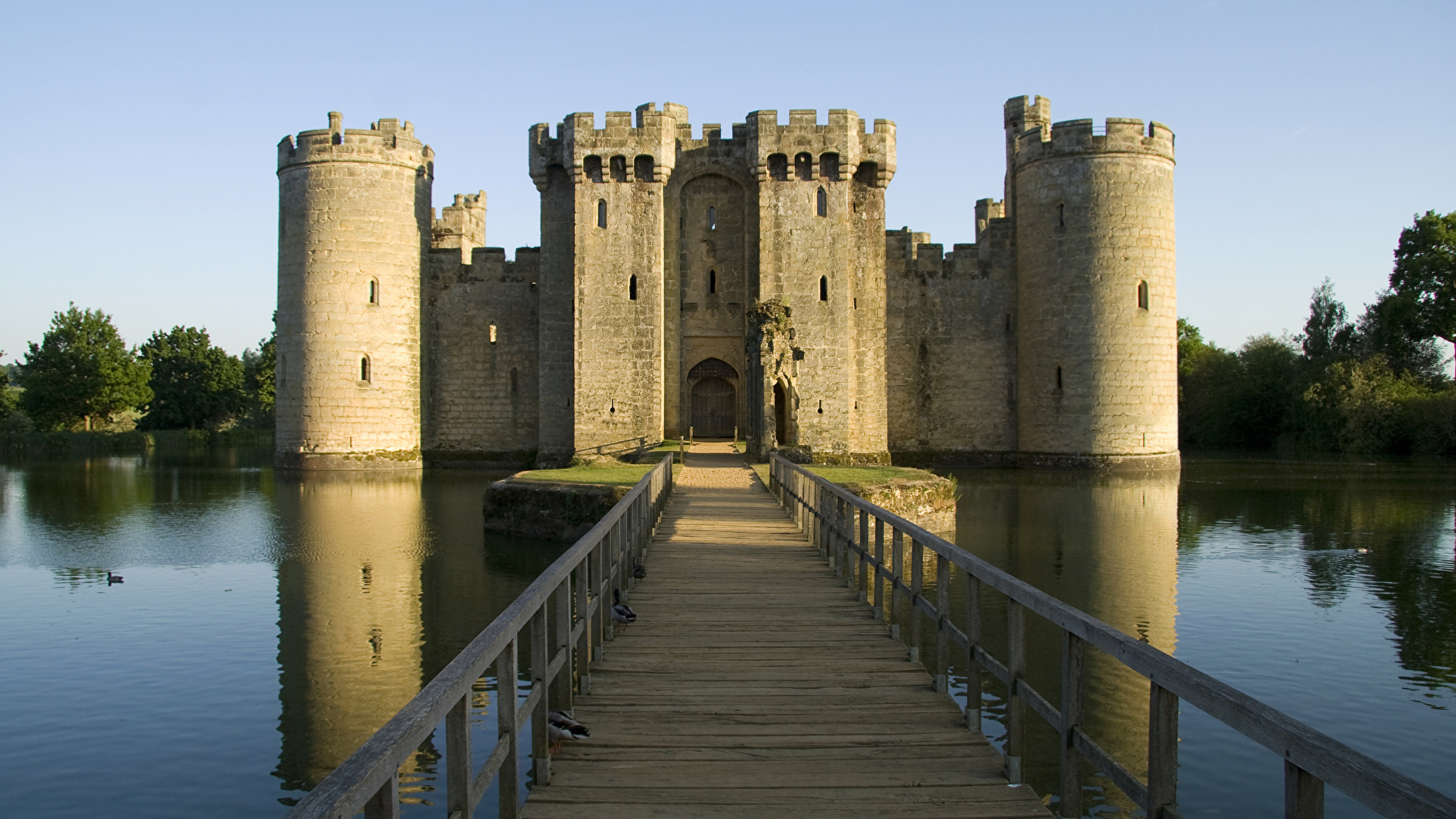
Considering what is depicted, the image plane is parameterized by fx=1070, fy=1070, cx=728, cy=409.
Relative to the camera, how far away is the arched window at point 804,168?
1153 inches

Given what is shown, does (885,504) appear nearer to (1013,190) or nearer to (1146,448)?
(1146,448)

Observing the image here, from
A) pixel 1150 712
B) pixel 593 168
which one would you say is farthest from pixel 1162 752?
pixel 593 168

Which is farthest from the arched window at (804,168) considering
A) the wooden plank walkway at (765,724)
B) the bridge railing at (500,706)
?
the bridge railing at (500,706)

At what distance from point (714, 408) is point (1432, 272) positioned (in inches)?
1059

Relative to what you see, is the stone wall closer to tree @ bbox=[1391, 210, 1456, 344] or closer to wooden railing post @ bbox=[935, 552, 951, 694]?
wooden railing post @ bbox=[935, 552, 951, 694]

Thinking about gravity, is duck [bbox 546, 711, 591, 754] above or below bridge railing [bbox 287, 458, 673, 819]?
below

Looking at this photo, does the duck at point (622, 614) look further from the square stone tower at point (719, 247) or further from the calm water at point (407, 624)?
the square stone tower at point (719, 247)

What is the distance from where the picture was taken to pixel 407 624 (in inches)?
432

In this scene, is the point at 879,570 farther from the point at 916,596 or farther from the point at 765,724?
the point at 765,724

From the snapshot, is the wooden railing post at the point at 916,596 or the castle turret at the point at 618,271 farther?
the castle turret at the point at 618,271

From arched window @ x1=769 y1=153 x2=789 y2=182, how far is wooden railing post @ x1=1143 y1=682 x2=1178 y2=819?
2694cm

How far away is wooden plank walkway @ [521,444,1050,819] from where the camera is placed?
4.17 meters

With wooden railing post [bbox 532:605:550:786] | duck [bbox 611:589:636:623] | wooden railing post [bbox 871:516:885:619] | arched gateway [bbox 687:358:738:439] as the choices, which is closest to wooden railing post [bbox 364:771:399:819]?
wooden railing post [bbox 532:605:550:786]

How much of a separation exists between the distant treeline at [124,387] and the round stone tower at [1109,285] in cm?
4045
